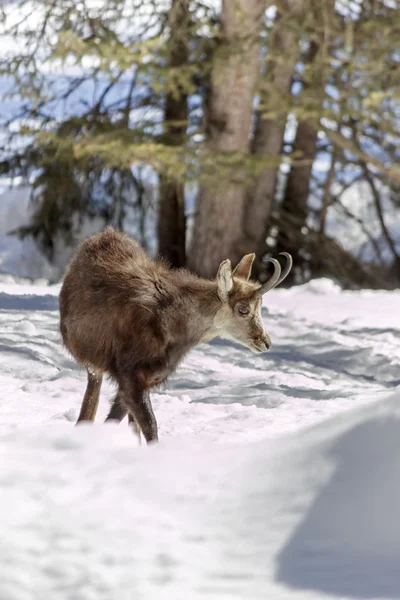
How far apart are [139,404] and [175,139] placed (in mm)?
10020

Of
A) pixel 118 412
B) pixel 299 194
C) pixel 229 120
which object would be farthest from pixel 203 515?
pixel 299 194

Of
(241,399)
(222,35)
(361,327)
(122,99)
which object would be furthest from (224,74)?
(241,399)

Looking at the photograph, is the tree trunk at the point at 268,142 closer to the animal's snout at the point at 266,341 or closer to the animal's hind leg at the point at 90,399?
the animal's snout at the point at 266,341

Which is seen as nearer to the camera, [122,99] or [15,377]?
[15,377]

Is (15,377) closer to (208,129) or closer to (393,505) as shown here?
(393,505)

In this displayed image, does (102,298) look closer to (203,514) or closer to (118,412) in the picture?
(118,412)

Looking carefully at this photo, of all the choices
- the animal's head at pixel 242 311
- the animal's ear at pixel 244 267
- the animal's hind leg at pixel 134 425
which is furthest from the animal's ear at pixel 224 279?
the animal's hind leg at pixel 134 425

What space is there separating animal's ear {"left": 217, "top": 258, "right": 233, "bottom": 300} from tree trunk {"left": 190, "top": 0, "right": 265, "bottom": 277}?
8871 mm

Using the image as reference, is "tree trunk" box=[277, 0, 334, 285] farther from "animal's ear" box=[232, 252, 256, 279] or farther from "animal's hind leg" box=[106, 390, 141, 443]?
"animal's hind leg" box=[106, 390, 141, 443]

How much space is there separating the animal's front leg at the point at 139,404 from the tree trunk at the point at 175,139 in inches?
373

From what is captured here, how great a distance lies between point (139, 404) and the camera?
589 cm

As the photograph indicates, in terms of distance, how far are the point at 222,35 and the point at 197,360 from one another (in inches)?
281

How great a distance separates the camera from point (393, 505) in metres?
4.06

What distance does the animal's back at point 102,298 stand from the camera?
6.05m
